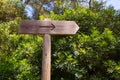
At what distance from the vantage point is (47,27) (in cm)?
486

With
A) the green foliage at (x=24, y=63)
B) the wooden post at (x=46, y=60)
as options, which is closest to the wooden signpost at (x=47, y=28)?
the wooden post at (x=46, y=60)

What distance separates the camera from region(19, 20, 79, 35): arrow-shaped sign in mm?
4855

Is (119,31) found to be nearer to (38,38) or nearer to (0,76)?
(38,38)

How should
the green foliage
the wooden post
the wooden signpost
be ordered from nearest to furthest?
the wooden post < the wooden signpost < the green foliage

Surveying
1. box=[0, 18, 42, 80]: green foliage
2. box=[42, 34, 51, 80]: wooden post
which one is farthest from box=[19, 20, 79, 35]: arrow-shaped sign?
box=[0, 18, 42, 80]: green foliage

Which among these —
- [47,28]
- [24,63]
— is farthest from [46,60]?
[24,63]

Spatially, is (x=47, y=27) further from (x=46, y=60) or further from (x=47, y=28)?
(x=46, y=60)

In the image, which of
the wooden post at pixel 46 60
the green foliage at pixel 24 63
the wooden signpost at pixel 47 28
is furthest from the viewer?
the green foliage at pixel 24 63

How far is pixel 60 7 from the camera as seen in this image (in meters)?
16.9

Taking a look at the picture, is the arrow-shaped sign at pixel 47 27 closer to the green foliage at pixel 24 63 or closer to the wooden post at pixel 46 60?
the wooden post at pixel 46 60

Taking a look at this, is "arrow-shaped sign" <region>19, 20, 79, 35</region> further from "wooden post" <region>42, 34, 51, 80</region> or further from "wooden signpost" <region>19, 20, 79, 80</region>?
"wooden post" <region>42, 34, 51, 80</region>

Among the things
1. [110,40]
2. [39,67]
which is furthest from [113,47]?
[39,67]

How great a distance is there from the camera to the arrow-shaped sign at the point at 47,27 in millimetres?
4855

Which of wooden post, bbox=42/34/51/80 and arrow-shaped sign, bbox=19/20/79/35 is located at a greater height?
arrow-shaped sign, bbox=19/20/79/35
